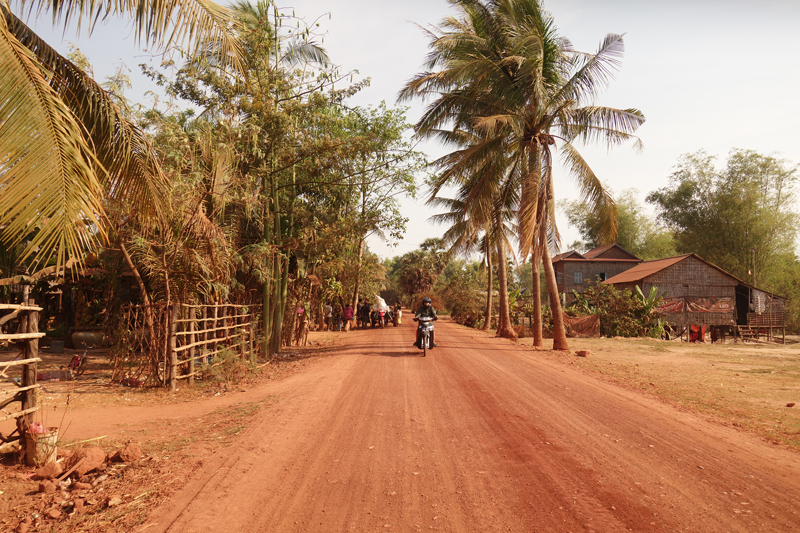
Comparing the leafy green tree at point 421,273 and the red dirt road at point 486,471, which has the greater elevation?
the leafy green tree at point 421,273

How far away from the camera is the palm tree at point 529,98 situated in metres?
14.8

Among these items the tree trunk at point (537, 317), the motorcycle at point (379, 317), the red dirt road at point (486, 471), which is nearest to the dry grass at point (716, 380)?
the red dirt road at point (486, 471)

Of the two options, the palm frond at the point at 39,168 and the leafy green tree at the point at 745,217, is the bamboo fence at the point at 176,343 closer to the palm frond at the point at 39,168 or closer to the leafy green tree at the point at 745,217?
the palm frond at the point at 39,168

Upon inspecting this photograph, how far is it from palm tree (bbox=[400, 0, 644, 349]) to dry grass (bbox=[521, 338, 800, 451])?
10.0 ft

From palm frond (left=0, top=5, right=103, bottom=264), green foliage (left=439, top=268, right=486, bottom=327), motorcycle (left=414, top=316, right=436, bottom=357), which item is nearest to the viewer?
palm frond (left=0, top=5, right=103, bottom=264)

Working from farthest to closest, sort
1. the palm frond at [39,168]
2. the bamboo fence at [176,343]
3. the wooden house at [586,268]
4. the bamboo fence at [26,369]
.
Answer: the wooden house at [586,268], the bamboo fence at [176,343], the bamboo fence at [26,369], the palm frond at [39,168]

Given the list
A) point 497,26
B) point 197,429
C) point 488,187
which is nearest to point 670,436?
point 197,429

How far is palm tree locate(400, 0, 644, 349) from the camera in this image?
14789 mm

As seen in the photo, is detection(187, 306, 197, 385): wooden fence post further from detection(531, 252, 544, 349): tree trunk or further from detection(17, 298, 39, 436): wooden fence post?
detection(531, 252, 544, 349): tree trunk

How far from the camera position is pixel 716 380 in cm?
1062

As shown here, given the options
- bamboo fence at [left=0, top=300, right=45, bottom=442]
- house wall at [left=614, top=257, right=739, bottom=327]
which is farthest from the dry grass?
house wall at [left=614, top=257, right=739, bottom=327]

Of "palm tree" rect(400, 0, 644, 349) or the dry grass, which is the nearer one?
the dry grass

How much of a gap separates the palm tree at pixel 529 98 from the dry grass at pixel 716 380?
306cm

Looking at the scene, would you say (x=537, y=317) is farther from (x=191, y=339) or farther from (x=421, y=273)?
(x=421, y=273)
